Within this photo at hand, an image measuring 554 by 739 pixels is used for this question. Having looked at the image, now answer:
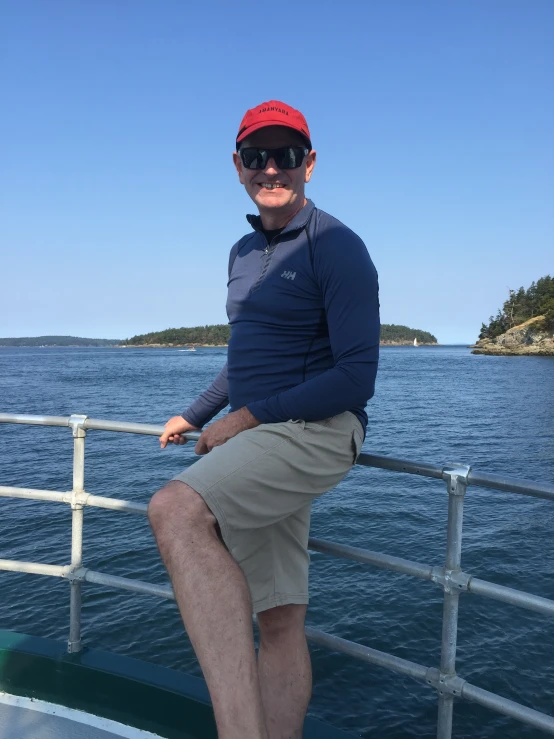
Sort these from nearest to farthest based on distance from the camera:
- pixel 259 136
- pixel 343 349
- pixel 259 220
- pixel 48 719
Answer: pixel 343 349 → pixel 259 136 → pixel 259 220 → pixel 48 719

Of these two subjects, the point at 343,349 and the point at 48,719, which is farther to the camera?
the point at 48,719

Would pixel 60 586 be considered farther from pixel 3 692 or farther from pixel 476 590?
pixel 476 590

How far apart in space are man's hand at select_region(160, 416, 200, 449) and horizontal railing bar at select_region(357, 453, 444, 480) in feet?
2.64

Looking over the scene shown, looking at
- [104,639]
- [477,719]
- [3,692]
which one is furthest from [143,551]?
[3,692]

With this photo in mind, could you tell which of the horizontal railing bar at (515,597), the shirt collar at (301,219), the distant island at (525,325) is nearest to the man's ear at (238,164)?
the shirt collar at (301,219)

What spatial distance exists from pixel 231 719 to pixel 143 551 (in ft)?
37.3

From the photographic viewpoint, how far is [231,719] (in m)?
1.54

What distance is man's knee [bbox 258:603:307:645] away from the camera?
7.48ft

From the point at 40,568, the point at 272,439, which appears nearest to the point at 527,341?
the point at 40,568

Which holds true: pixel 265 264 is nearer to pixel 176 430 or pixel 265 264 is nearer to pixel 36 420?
pixel 176 430

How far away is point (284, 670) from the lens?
2262 millimetres

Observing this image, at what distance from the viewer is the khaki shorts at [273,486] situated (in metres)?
1.78

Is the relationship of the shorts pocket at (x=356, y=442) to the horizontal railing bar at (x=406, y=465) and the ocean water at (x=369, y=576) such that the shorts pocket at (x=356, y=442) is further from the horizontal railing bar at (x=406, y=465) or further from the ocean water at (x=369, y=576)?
the ocean water at (x=369, y=576)

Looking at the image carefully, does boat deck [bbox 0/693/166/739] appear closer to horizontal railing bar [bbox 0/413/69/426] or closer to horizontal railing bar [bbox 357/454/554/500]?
horizontal railing bar [bbox 0/413/69/426]
